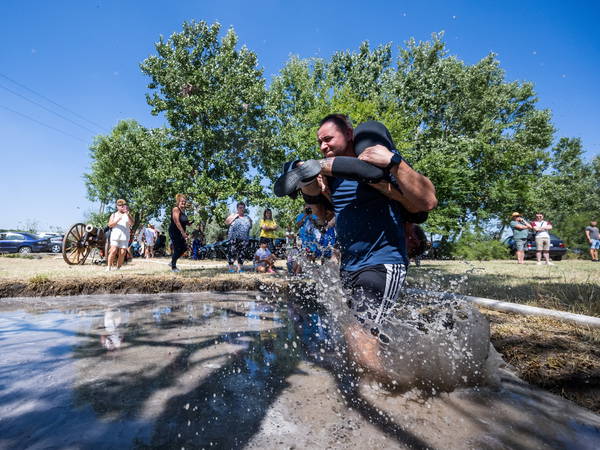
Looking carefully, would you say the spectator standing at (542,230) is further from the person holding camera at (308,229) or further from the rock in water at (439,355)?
the rock in water at (439,355)

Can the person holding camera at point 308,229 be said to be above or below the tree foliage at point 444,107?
below

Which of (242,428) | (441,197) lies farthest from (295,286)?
(441,197)

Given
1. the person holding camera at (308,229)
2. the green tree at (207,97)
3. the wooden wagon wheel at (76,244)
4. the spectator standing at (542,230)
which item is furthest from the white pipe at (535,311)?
the green tree at (207,97)

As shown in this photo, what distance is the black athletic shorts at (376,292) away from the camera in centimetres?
195

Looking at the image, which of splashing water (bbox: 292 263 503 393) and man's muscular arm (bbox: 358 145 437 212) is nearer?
man's muscular arm (bbox: 358 145 437 212)

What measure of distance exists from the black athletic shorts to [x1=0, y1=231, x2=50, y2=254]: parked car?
27211mm

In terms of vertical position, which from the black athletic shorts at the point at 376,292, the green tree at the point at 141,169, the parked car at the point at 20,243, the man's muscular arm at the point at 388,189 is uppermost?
the green tree at the point at 141,169

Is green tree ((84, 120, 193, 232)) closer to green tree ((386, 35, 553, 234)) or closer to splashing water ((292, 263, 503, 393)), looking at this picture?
green tree ((386, 35, 553, 234))

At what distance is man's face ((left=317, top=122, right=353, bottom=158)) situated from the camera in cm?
209

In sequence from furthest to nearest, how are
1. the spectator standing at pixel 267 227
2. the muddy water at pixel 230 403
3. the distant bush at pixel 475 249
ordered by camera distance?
the distant bush at pixel 475 249
the spectator standing at pixel 267 227
the muddy water at pixel 230 403

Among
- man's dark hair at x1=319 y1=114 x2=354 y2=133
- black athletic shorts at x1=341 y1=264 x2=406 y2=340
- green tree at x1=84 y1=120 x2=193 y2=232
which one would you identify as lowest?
black athletic shorts at x1=341 y1=264 x2=406 y2=340

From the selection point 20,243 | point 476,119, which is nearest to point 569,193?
point 476,119

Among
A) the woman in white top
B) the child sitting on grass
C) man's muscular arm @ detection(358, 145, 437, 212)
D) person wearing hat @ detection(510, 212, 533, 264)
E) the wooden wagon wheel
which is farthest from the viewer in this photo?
person wearing hat @ detection(510, 212, 533, 264)

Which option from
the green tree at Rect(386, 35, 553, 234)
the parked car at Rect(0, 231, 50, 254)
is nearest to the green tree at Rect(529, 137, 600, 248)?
the green tree at Rect(386, 35, 553, 234)
